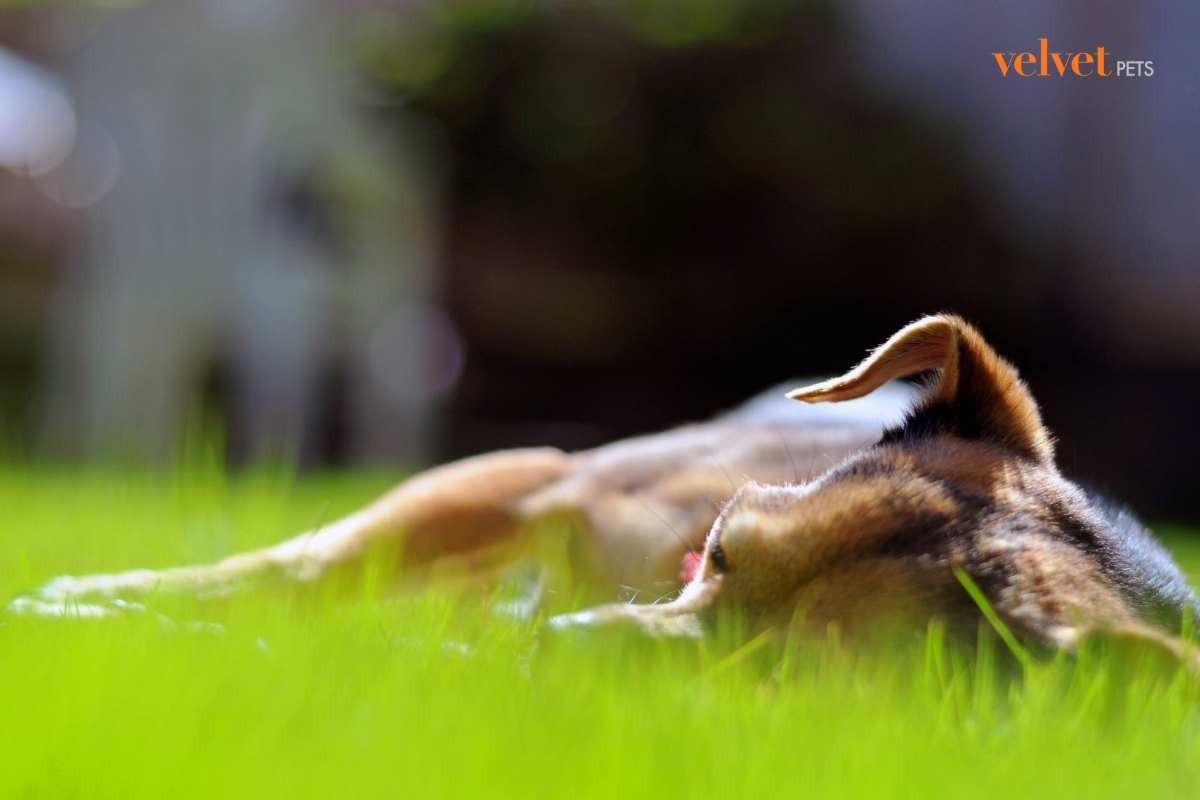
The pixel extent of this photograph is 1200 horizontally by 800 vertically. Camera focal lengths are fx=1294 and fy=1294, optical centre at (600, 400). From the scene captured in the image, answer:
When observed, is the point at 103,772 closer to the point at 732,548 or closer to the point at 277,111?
the point at 732,548

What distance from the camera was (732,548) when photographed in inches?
92.5

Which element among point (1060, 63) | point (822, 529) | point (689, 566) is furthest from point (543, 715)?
point (1060, 63)

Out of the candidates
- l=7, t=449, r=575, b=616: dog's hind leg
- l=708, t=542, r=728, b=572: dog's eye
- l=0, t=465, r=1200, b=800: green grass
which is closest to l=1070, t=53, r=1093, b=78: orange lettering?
l=7, t=449, r=575, b=616: dog's hind leg

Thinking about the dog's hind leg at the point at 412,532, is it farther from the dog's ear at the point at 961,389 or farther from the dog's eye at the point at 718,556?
the dog's ear at the point at 961,389

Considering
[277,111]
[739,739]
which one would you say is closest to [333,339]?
[277,111]

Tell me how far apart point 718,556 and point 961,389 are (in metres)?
0.81

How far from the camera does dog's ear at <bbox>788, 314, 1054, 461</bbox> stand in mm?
2826

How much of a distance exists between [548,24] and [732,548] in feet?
28.8

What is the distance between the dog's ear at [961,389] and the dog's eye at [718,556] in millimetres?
487

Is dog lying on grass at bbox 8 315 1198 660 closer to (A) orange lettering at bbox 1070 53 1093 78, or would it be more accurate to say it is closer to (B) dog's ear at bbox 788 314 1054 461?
(B) dog's ear at bbox 788 314 1054 461

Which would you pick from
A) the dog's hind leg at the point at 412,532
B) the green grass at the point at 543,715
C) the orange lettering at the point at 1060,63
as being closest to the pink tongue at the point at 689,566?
the green grass at the point at 543,715

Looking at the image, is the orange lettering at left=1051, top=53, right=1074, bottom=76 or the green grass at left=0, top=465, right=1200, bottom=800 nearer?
the green grass at left=0, top=465, right=1200, bottom=800

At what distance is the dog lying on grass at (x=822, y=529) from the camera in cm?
222

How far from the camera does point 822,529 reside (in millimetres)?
2297
